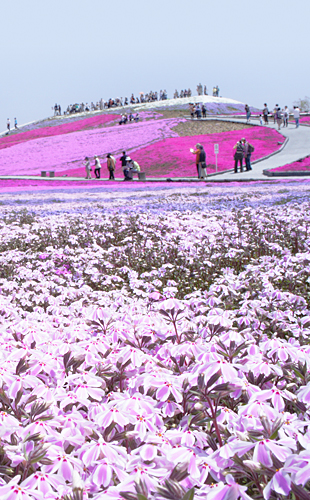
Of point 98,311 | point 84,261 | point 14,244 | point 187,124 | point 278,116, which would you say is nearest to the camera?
point 98,311

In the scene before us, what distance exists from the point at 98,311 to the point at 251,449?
5.16 ft

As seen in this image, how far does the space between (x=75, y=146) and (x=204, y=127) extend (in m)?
16.0

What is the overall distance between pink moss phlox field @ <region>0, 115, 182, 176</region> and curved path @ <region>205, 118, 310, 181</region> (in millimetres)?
13556

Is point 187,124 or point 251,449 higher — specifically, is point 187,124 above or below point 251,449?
above

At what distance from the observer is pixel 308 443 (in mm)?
1222

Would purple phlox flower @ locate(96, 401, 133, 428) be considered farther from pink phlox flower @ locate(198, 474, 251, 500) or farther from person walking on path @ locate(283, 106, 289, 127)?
person walking on path @ locate(283, 106, 289, 127)

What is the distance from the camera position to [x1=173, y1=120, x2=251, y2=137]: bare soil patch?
5025cm

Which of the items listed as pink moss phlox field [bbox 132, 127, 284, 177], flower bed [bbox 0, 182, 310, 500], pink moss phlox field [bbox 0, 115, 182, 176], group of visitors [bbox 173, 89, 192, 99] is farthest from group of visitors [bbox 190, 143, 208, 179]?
group of visitors [bbox 173, 89, 192, 99]

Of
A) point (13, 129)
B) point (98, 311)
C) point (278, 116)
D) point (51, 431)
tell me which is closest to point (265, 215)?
point (98, 311)

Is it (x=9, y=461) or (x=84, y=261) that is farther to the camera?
(x=84, y=261)

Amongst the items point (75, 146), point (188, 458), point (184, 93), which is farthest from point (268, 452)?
point (184, 93)

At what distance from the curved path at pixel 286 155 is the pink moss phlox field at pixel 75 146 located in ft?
44.5

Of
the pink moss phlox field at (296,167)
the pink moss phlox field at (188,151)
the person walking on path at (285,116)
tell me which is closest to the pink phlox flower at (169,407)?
the pink moss phlox field at (296,167)

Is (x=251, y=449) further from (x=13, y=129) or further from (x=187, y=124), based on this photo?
(x=13, y=129)
